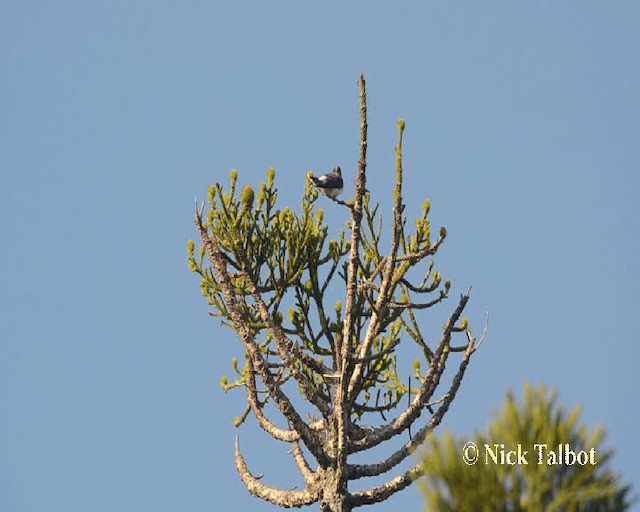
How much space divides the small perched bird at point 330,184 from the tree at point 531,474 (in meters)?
6.74

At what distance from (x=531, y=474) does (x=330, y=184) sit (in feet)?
23.4

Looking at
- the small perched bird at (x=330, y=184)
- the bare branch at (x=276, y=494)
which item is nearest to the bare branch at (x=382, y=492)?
the bare branch at (x=276, y=494)

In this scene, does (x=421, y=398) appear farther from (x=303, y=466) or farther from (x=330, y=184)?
(x=330, y=184)

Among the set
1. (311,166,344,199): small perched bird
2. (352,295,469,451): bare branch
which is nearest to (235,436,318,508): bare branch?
(352,295,469,451): bare branch

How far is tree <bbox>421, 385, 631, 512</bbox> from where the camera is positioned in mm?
7809

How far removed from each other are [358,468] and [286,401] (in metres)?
1.22

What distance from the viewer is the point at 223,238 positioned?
548 inches

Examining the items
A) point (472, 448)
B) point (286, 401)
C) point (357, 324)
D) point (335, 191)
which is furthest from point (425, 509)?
point (335, 191)

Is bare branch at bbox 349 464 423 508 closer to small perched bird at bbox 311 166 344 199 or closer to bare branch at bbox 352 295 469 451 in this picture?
bare branch at bbox 352 295 469 451

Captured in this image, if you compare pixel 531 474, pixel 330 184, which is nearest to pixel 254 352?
pixel 330 184

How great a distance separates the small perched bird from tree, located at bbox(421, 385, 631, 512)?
674 centimetres

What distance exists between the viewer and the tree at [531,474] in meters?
7.81

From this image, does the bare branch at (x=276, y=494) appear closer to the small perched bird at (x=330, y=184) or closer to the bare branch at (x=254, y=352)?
the bare branch at (x=254, y=352)

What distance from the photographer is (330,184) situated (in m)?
14.4
